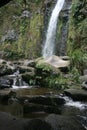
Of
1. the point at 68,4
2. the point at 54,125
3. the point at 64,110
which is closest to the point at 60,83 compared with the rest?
the point at 64,110

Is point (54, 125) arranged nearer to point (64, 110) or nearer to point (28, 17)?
point (64, 110)

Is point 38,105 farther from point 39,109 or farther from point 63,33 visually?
point 63,33

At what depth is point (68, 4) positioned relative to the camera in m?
21.2

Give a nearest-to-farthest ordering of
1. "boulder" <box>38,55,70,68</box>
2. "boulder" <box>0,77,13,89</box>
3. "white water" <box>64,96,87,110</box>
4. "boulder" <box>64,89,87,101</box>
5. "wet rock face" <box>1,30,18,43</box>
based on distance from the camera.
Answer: "white water" <box>64,96,87,110</box>
"boulder" <box>64,89,87,101</box>
"boulder" <box>0,77,13,89</box>
"boulder" <box>38,55,70,68</box>
"wet rock face" <box>1,30,18,43</box>

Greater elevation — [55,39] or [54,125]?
[55,39]

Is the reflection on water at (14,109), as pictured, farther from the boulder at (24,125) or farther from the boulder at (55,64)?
the boulder at (55,64)

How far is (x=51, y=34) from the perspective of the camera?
834 inches

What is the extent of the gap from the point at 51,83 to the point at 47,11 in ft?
34.3

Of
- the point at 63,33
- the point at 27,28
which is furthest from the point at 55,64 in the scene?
the point at 27,28

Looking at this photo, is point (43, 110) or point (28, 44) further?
point (28, 44)

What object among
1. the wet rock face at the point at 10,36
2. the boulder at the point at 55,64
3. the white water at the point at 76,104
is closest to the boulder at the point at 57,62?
the boulder at the point at 55,64

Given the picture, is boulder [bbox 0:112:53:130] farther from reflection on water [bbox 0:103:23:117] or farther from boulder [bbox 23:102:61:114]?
boulder [bbox 23:102:61:114]

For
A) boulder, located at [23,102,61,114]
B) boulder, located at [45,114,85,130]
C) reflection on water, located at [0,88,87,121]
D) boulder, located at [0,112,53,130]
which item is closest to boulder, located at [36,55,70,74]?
reflection on water, located at [0,88,87,121]

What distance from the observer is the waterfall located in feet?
68.6
